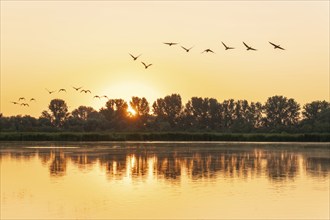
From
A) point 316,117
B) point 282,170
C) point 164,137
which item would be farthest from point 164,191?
point 316,117

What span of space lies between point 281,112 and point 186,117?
901 inches

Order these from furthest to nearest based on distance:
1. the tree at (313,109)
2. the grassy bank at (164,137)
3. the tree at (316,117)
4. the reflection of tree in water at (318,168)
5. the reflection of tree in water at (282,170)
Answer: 1. the tree at (313,109)
2. the tree at (316,117)
3. the grassy bank at (164,137)
4. the reflection of tree in water at (318,168)
5. the reflection of tree in water at (282,170)

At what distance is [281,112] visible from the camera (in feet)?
465

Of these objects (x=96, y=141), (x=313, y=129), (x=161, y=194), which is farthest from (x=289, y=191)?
(x=313, y=129)

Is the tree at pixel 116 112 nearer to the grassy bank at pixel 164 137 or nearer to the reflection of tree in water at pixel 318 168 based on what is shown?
the grassy bank at pixel 164 137

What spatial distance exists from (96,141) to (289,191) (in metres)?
71.7

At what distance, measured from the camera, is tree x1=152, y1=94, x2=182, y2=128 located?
149 m

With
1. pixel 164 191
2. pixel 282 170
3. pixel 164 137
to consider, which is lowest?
pixel 164 191

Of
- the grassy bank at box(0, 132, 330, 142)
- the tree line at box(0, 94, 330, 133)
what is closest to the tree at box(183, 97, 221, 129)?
the tree line at box(0, 94, 330, 133)

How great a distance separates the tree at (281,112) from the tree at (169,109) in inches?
854

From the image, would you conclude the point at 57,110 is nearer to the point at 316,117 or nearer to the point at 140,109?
the point at 140,109

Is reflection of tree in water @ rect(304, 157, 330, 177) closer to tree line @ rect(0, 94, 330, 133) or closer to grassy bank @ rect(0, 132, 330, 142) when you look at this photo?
grassy bank @ rect(0, 132, 330, 142)

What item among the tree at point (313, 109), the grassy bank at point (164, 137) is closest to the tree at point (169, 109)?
the tree at point (313, 109)

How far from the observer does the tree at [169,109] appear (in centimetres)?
14888
